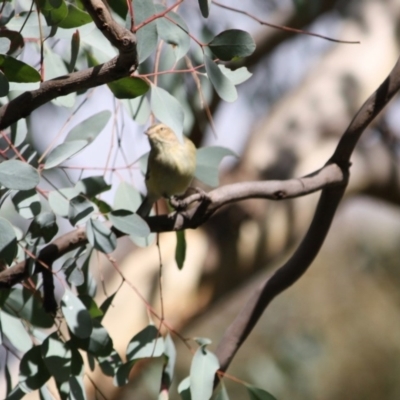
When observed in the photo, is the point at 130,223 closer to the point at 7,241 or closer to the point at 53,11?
the point at 7,241

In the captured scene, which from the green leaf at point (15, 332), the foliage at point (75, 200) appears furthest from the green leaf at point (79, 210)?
the green leaf at point (15, 332)

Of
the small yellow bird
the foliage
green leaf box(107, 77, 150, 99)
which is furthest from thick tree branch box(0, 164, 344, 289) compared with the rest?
the small yellow bird

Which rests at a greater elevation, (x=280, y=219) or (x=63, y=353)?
(x=63, y=353)

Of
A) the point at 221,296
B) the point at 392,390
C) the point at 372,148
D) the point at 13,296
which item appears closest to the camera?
the point at 13,296

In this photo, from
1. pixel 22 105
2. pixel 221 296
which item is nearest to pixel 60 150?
pixel 22 105

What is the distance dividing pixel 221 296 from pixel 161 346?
128cm

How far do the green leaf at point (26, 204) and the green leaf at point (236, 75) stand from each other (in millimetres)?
327

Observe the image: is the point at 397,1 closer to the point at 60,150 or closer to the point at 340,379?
the point at 60,150

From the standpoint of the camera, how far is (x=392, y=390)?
699 centimetres

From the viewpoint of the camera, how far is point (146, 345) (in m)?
1.15

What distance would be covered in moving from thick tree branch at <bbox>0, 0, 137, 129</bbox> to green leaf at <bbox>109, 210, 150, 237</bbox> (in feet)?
0.71

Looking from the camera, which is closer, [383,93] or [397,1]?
[383,93]

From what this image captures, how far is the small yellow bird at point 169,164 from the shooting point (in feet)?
5.63

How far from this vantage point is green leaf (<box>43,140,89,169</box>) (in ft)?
3.22
